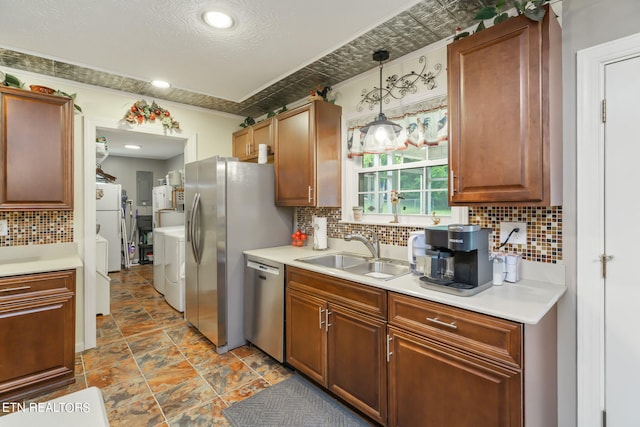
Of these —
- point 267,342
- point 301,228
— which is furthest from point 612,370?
point 301,228

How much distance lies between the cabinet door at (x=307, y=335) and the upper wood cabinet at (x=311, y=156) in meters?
0.89

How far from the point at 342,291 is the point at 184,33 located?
1992 millimetres

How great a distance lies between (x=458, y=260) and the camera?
1.66 meters

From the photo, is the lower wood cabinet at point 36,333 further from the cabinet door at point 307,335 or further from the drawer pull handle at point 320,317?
the drawer pull handle at point 320,317

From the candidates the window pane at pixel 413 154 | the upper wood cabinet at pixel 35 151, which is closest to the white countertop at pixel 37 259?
the upper wood cabinet at pixel 35 151

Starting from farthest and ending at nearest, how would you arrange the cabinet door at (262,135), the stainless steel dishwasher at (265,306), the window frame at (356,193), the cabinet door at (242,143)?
1. the cabinet door at (242,143)
2. the cabinet door at (262,135)
3. the stainless steel dishwasher at (265,306)
4. the window frame at (356,193)

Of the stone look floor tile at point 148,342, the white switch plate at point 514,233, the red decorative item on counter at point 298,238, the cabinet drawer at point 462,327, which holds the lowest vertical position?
the stone look floor tile at point 148,342

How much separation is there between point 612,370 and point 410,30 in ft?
7.24

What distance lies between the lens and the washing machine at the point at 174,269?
149 inches

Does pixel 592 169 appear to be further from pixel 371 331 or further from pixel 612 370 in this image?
pixel 371 331

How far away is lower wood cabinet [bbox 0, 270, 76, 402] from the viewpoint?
212 cm

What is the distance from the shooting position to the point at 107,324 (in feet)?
11.5

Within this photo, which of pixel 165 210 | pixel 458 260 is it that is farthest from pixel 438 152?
pixel 165 210

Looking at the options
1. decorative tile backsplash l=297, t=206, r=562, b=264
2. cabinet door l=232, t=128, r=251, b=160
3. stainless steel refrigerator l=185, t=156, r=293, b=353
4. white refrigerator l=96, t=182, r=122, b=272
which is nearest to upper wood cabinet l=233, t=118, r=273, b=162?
cabinet door l=232, t=128, r=251, b=160
